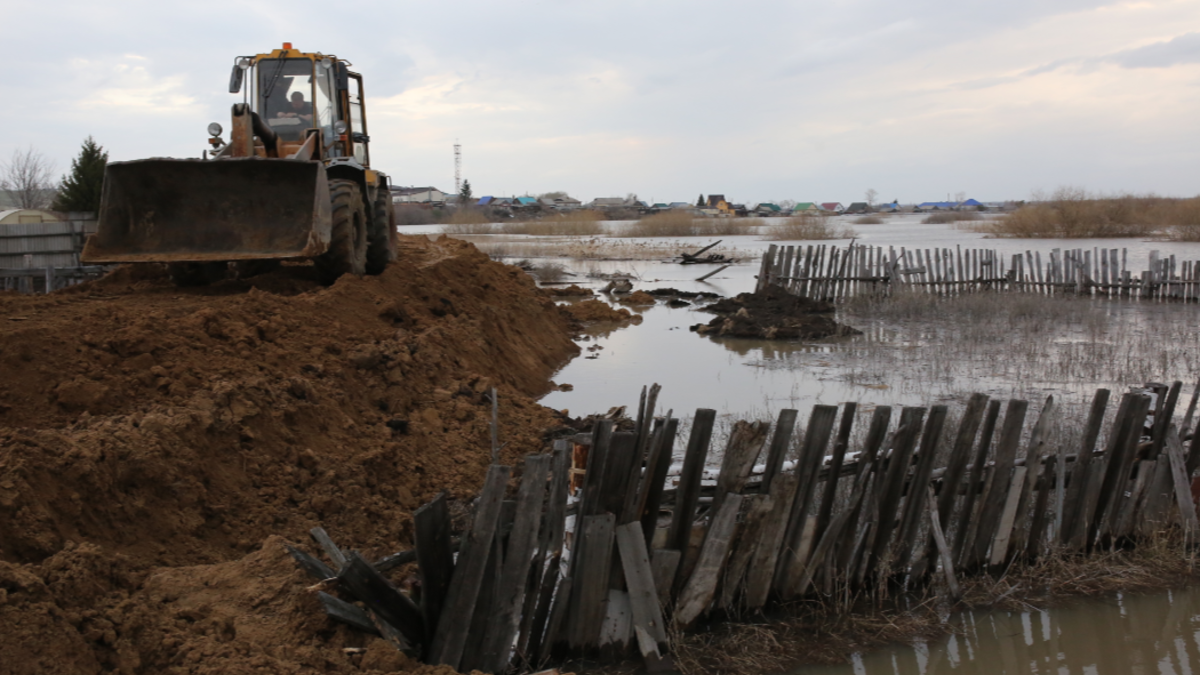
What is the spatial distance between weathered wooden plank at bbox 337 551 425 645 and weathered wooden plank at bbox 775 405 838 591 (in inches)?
72.3

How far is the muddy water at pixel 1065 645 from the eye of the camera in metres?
4.05

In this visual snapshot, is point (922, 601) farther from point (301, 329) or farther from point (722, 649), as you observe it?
point (301, 329)

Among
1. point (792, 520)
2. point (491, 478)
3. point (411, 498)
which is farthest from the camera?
point (411, 498)

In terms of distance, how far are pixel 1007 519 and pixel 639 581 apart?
7.32 ft

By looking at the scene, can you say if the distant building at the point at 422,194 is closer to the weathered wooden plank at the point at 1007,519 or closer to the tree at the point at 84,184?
the tree at the point at 84,184

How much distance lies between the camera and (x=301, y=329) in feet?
23.2

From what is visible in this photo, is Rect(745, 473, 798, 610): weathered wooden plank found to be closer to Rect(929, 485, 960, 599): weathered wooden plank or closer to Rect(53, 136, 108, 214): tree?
Rect(929, 485, 960, 599): weathered wooden plank

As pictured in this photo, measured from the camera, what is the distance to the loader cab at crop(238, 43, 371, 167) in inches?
421

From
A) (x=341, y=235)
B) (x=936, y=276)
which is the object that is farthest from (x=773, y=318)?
(x=341, y=235)

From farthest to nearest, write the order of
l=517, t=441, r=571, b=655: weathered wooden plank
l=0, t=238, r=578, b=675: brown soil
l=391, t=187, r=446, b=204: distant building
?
l=391, t=187, r=446, b=204: distant building, l=517, t=441, r=571, b=655: weathered wooden plank, l=0, t=238, r=578, b=675: brown soil

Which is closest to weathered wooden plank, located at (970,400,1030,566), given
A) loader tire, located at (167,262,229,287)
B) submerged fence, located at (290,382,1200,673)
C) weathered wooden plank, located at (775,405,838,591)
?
submerged fence, located at (290,382,1200,673)

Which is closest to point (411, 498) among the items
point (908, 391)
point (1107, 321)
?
point (908, 391)

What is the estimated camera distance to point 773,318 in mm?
14844

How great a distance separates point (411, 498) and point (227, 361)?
1.72 meters
